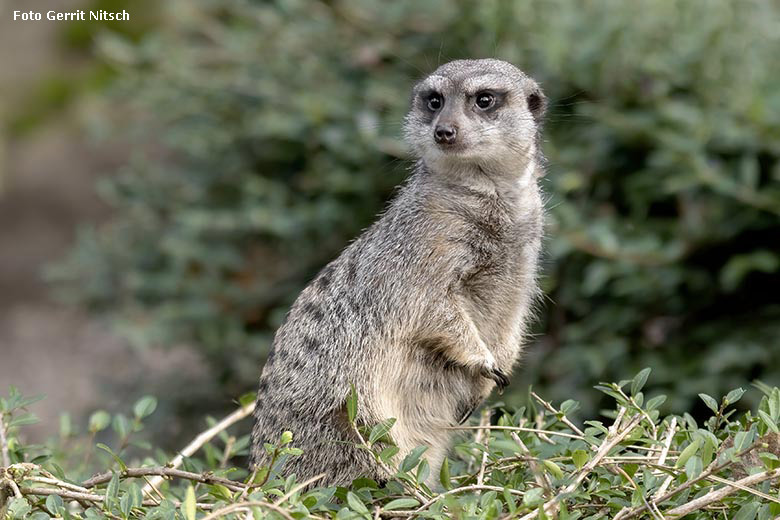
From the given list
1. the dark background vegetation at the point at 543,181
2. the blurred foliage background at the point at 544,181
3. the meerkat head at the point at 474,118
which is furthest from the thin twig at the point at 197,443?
the dark background vegetation at the point at 543,181

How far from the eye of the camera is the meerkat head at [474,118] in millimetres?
3039

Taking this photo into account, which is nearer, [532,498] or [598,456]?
[532,498]

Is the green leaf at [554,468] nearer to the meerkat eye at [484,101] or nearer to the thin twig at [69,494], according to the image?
the thin twig at [69,494]

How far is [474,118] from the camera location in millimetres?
3135

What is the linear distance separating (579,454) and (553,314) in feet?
9.29

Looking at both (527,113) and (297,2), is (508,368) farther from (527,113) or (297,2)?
(297,2)

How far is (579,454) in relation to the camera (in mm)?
2016

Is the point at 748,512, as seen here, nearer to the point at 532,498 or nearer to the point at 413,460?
the point at 532,498

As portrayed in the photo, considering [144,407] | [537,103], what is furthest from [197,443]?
[537,103]

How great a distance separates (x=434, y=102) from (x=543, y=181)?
780 mm

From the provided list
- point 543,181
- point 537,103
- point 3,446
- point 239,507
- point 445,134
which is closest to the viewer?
point 239,507

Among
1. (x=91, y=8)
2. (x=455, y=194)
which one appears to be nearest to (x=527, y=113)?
(x=455, y=194)

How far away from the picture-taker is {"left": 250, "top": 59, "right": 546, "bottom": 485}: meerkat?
8.98ft

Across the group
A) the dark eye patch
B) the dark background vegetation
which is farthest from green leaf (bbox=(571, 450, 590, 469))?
the dark background vegetation
